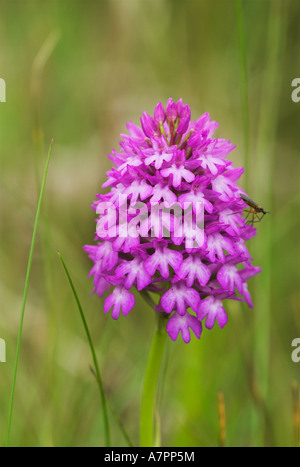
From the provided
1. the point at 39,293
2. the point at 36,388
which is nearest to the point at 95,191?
the point at 39,293

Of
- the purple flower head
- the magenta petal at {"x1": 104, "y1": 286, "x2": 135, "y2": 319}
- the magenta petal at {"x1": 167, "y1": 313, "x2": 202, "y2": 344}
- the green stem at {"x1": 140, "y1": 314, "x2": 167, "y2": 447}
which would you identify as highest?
the purple flower head

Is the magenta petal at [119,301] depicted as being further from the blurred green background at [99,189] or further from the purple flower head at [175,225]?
the blurred green background at [99,189]

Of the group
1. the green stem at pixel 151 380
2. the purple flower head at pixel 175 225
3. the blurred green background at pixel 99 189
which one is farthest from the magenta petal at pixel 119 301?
the blurred green background at pixel 99 189

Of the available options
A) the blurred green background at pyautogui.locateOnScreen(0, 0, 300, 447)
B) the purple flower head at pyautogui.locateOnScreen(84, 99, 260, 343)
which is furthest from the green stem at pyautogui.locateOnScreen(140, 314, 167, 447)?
the blurred green background at pyautogui.locateOnScreen(0, 0, 300, 447)

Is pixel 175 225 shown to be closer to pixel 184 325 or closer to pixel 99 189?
pixel 184 325

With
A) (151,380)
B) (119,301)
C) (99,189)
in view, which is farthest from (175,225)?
(99,189)

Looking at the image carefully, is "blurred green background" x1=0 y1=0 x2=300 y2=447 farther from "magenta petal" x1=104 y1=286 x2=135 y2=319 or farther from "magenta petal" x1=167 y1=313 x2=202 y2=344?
"magenta petal" x1=167 y1=313 x2=202 y2=344
